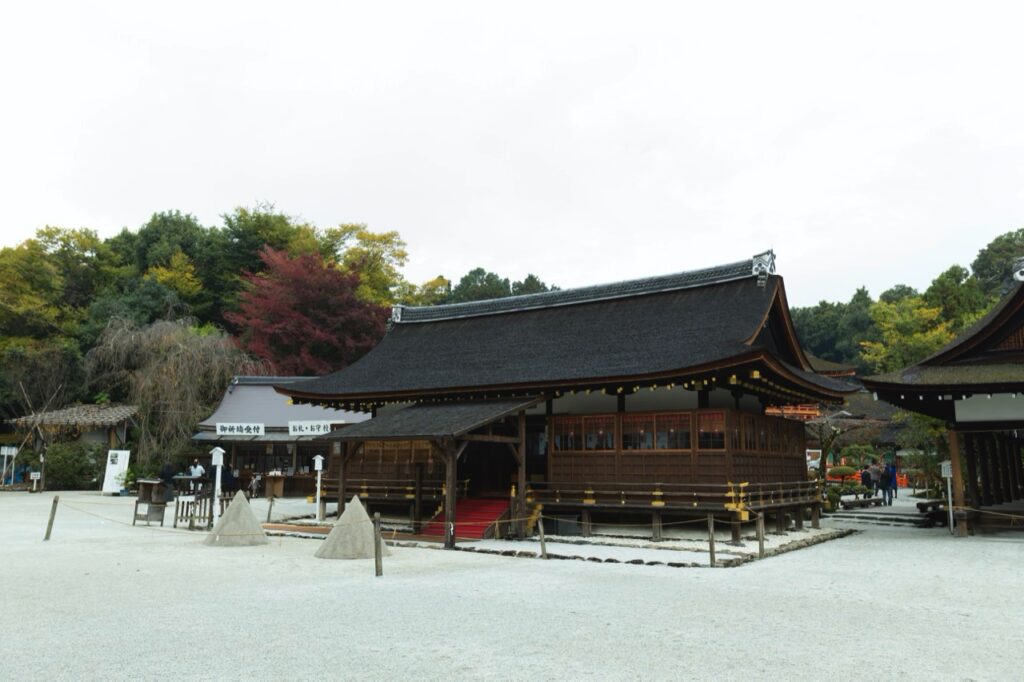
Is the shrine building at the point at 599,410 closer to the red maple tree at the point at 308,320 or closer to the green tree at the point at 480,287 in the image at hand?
the red maple tree at the point at 308,320

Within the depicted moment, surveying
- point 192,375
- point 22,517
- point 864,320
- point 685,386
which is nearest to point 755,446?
point 685,386

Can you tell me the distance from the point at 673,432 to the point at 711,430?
2.99 feet

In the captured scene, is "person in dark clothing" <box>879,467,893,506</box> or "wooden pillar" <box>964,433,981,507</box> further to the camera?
"person in dark clothing" <box>879,467,893,506</box>

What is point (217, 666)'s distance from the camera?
248 inches

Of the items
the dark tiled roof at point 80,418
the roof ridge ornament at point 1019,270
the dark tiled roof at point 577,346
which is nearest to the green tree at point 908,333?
the dark tiled roof at point 577,346

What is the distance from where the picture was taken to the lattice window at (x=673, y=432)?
663 inches

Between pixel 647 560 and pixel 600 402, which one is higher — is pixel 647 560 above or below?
below

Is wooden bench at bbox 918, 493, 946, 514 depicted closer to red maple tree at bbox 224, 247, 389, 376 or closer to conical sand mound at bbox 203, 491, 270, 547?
conical sand mound at bbox 203, 491, 270, 547

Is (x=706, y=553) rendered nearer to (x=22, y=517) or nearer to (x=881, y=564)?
(x=881, y=564)

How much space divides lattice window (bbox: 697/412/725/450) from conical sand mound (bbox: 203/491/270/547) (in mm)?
10152

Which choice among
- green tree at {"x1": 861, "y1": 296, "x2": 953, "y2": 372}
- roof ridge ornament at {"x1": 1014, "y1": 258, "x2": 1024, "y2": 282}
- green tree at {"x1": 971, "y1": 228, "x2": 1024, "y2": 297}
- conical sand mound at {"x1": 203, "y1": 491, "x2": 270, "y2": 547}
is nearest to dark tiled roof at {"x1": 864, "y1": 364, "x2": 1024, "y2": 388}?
roof ridge ornament at {"x1": 1014, "y1": 258, "x2": 1024, "y2": 282}

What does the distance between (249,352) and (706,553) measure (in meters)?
32.8

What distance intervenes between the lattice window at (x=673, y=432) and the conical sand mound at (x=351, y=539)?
23.0 ft

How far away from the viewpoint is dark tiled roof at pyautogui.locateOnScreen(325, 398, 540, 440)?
15.8m
